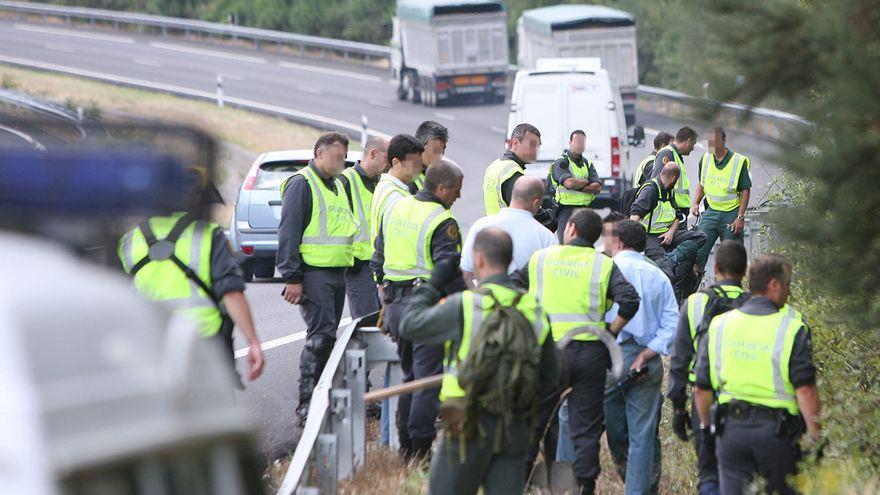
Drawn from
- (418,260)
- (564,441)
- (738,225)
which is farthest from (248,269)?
(564,441)

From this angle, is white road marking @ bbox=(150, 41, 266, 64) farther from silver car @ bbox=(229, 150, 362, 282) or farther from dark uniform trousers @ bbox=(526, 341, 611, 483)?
dark uniform trousers @ bbox=(526, 341, 611, 483)

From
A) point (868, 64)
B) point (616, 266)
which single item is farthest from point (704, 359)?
point (868, 64)

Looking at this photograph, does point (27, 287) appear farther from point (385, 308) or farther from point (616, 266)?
point (385, 308)

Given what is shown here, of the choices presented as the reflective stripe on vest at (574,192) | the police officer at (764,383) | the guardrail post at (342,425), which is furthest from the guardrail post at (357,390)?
the reflective stripe on vest at (574,192)

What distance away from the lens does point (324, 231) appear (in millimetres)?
9633

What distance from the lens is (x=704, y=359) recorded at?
684 cm

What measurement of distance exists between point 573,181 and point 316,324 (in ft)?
17.7

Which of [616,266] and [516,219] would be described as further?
[516,219]

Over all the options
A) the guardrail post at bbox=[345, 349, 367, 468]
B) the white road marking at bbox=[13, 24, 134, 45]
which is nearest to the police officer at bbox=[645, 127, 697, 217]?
the guardrail post at bbox=[345, 349, 367, 468]

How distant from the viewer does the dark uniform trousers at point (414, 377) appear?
817cm

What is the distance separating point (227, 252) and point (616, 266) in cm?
246

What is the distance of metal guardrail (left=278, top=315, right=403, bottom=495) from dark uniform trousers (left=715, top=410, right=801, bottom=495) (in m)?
1.87

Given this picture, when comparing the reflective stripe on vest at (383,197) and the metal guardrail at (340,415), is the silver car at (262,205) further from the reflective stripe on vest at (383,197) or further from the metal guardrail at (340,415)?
the metal guardrail at (340,415)

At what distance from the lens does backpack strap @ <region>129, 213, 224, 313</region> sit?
486 cm
